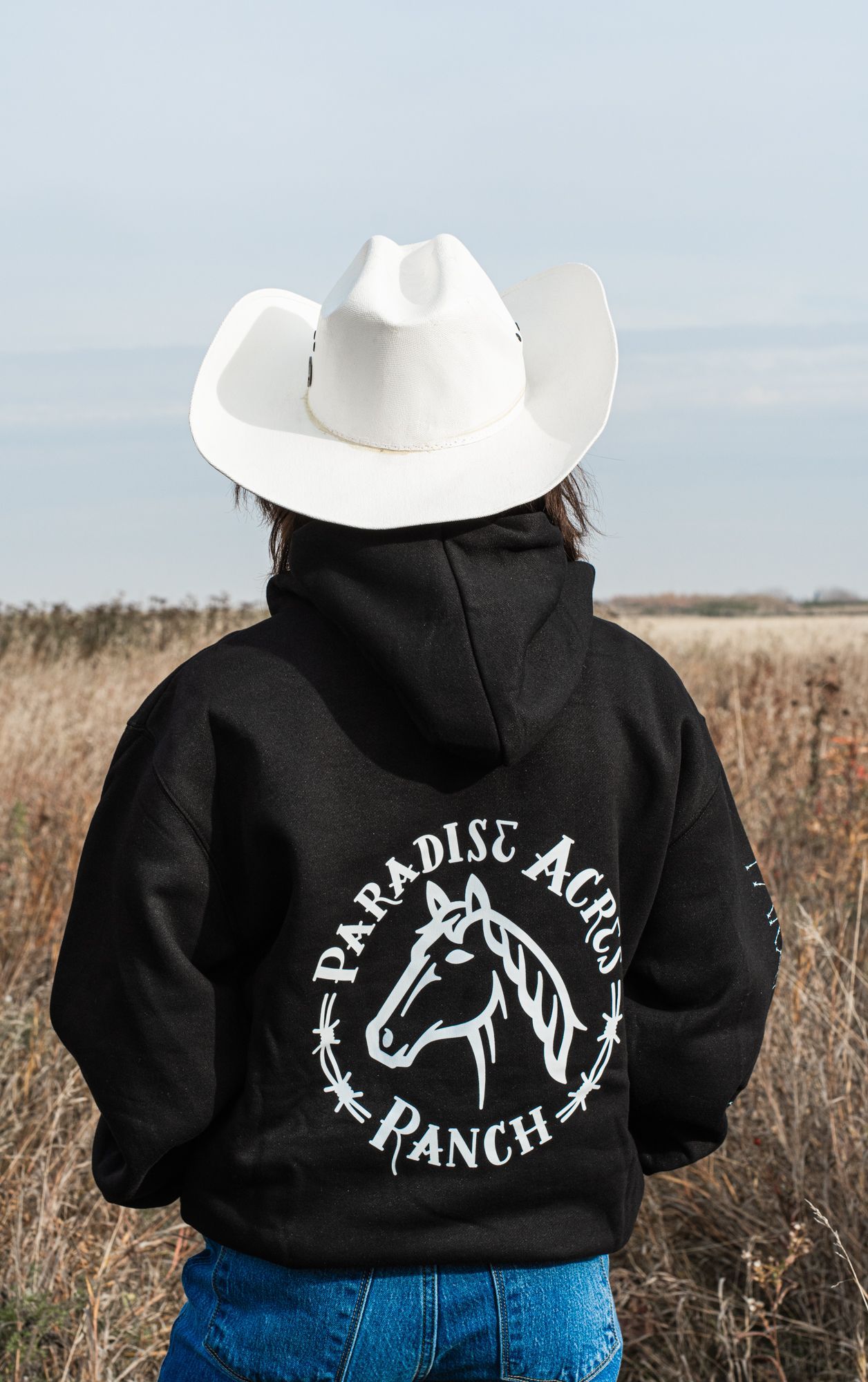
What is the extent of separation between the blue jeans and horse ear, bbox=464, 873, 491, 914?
0.41 meters

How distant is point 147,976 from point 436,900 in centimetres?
35

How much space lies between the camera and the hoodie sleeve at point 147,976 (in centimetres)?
134

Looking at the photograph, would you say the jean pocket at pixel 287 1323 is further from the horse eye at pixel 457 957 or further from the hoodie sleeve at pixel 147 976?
the horse eye at pixel 457 957

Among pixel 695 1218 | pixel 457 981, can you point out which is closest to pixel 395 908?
pixel 457 981

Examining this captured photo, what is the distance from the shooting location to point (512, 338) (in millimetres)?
1563

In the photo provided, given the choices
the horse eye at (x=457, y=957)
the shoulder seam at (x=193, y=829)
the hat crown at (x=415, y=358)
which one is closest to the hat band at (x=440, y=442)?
the hat crown at (x=415, y=358)

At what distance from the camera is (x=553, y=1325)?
1366mm

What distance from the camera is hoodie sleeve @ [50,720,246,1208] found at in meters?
1.34

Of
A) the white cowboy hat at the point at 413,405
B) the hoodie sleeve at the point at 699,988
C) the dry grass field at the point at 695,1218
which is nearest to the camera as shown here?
the white cowboy hat at the point at 413,405

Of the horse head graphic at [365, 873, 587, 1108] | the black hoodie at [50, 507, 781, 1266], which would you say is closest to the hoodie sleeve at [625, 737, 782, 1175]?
the black hoodie at [50, 507, 781, 1266]

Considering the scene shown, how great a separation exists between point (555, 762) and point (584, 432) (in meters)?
0.44

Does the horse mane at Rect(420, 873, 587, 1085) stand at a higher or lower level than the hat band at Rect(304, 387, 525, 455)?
lower

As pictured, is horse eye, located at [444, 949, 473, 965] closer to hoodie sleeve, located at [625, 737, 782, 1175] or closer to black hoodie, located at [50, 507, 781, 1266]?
black hoodie, located at [50, 507, 781, 1266]

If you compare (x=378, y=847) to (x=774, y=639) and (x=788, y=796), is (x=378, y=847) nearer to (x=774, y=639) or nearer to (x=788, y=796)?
(x=788, y=796)
